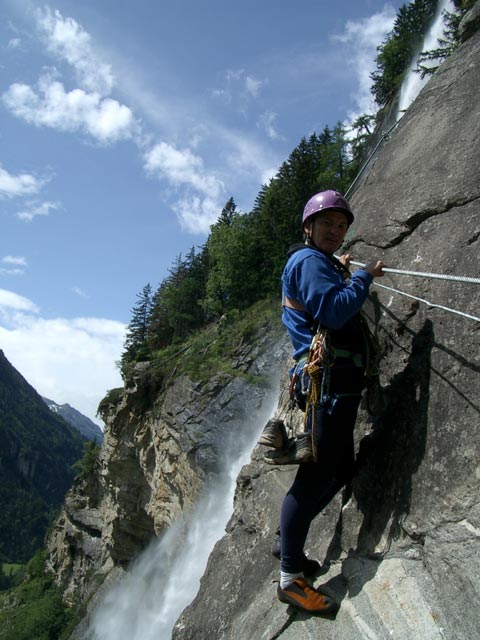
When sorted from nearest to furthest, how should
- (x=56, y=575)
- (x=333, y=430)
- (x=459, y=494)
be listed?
(x=459, y=494)
(x=333, y=430)
(x=56, y=575)

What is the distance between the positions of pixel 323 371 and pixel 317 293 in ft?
1.83

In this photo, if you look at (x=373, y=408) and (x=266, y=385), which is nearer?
(x=373, y=408)

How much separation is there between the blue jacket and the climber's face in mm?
132

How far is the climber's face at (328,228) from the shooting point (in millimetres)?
3879

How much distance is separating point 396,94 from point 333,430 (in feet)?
129

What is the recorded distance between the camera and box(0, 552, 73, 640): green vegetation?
35.1 metres

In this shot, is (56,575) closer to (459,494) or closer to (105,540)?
(105,540)

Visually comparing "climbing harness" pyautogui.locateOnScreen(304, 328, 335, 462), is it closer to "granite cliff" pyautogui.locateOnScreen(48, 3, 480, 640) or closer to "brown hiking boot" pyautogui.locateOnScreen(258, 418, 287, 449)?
"brown hiking boot" pyautogui.locateOnScreen(258, 418, 287, 449)

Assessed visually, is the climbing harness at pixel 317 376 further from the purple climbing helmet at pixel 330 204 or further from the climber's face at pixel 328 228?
the purple climbing helmet at pixel 330 204

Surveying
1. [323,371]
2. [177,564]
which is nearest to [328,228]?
A: [323,371]

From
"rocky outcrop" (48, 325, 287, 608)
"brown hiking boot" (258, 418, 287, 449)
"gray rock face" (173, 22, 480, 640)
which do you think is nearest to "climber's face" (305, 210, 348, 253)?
"gray rock face" (173, 22, 480, 640)

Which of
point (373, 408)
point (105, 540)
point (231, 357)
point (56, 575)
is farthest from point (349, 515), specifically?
point (56, 575)

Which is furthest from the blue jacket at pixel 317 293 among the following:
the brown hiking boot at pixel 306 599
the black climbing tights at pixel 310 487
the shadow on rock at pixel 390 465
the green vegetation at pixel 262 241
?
the green vegetation at pixel 262 241

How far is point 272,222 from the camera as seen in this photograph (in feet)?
126
